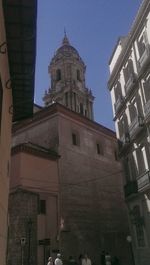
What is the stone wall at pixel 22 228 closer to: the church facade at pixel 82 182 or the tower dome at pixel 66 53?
the church facade at pixel 82 182

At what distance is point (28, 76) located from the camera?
780 cm

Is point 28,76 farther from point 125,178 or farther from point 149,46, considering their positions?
point 125,178

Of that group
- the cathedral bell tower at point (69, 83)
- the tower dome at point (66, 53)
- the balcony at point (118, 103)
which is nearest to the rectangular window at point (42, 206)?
the balcony at point (118, 103)

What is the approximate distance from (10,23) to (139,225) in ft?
49.3

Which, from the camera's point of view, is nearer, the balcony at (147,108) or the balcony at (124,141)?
the balcony at (147,108)

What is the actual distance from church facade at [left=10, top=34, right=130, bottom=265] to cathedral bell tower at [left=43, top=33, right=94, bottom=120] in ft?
79.3

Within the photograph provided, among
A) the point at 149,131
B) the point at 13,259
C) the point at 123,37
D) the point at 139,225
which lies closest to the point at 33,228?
the point at 13,259

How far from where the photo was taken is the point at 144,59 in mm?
18719

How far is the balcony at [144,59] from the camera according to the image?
1820 centimetres

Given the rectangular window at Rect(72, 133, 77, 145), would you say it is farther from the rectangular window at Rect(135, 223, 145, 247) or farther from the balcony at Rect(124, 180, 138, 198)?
the rectangular window at Rect(135, 223, 145, 247)

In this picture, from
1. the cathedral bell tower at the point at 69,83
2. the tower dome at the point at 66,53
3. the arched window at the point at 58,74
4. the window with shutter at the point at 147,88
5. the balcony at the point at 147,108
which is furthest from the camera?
the tower dome at the point at 66,53

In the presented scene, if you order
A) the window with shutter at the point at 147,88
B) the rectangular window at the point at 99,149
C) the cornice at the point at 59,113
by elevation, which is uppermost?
the cornice at the point at 59,113

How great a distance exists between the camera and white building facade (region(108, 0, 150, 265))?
18.1 m

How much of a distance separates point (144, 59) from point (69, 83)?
118 feet
